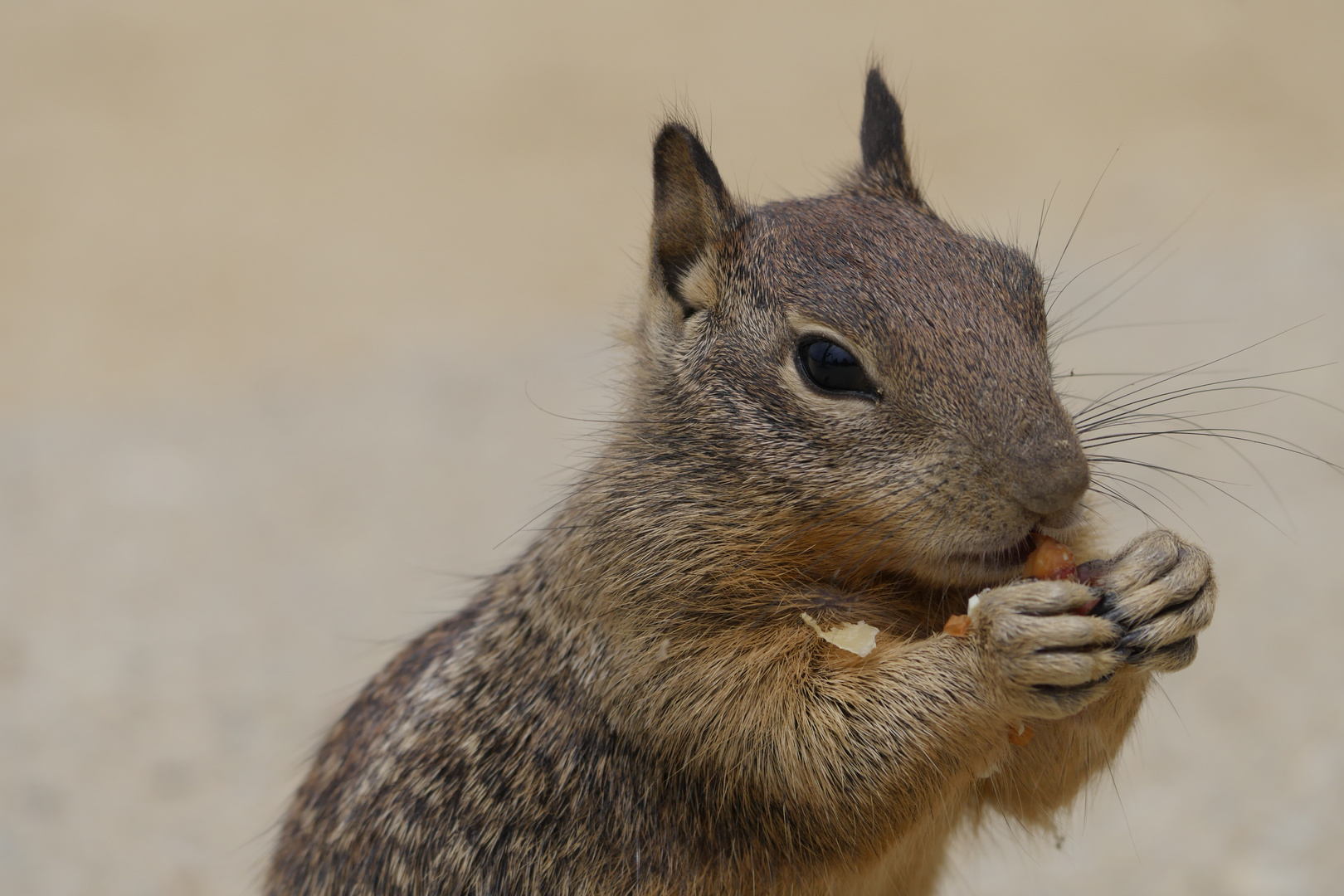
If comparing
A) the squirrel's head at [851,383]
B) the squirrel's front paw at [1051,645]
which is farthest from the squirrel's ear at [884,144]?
the squirrel's front paw at [1051,645]

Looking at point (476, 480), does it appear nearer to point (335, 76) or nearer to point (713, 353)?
point (713, 353)

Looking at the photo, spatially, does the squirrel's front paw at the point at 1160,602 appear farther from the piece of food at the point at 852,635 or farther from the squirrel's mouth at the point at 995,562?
the piece of food at the point at 852,635

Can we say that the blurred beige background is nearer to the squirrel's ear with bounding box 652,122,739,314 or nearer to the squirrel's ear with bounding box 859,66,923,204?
the squirrel's ear with bounding box 859,66,923,204

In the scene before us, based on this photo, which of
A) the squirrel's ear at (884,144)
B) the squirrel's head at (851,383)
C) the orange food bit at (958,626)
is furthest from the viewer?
the squirrel's ear at (884,144)

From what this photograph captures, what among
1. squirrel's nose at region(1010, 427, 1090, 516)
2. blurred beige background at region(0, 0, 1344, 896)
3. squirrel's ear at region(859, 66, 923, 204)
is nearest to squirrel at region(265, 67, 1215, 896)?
squirrel's nose at region(1010, 427, 1090, 516)

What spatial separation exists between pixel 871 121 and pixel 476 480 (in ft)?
15.0

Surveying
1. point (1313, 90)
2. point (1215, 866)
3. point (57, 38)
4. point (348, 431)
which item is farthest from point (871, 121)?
point (57, 38)

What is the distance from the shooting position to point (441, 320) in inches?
482

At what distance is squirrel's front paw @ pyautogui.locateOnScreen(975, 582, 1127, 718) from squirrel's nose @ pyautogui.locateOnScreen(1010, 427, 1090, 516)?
6.1 inches

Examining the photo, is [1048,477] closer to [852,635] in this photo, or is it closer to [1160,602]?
[1160,602]

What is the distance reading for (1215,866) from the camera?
4.59 metres

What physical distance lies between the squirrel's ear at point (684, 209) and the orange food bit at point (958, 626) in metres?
0.99

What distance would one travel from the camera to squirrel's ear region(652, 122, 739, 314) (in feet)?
10.5

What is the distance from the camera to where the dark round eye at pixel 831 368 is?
283 centimetres
